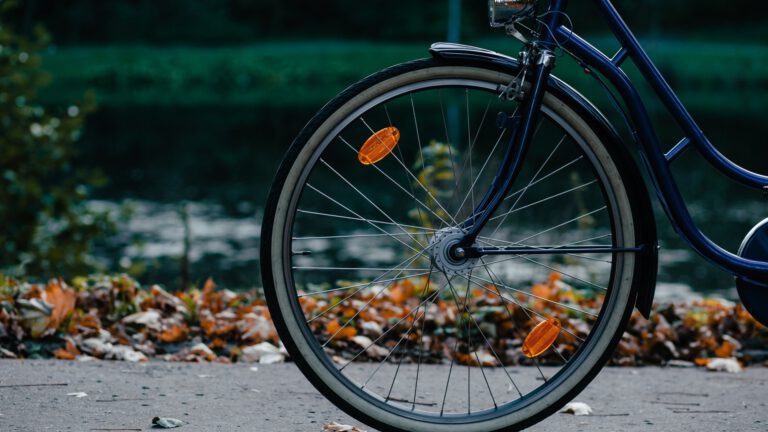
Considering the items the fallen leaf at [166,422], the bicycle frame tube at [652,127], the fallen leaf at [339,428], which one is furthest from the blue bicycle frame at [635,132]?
the fallen leaf at [166,422]

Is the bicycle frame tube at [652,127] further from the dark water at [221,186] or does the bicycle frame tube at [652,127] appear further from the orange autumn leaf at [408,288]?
the dark water at [221,186]

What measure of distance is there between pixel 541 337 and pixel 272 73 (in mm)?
35109

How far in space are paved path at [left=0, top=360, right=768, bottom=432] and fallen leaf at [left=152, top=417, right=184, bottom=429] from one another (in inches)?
1.3

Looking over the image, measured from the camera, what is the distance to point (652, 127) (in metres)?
2.62

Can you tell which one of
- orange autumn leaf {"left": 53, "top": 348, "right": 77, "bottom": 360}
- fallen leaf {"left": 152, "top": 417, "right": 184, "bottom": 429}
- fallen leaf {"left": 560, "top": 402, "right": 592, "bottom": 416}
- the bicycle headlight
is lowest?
fallen leaf {"left": 152, "top": 417, "right": 184, "bottom": 429}

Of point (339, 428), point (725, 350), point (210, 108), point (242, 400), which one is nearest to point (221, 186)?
point (210, 108)

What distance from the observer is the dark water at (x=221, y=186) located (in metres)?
11.3

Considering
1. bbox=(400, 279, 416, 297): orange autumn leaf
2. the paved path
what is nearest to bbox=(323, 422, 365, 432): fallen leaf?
the paved path

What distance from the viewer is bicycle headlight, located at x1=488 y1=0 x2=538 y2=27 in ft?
8.39

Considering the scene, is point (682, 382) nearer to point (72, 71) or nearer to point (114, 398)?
point (114, 398)

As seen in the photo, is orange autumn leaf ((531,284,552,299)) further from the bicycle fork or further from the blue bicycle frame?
the bicycle fork

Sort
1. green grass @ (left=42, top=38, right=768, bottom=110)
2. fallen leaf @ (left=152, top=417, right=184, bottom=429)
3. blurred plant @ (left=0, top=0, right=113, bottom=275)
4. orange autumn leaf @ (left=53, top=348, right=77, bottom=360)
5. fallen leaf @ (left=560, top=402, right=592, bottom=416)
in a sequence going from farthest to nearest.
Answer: green grass @ (left=42, top=38, right=768, bottom=110)
blurred plant @ (left=0, top=0, right=113, bottom=275)
orange autumn leaf @ (left=53, top=348, right=77, bottom=360)
fallen leaf @ (left=560, top=402, right=592, bottom=416)
fallen leaf @ (left=152, top=417, right=184, bottom=429)

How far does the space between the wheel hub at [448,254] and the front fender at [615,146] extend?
0.44 metres

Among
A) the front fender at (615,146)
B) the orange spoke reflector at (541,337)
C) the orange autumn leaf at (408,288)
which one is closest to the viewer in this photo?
the front fender at (615,146)
